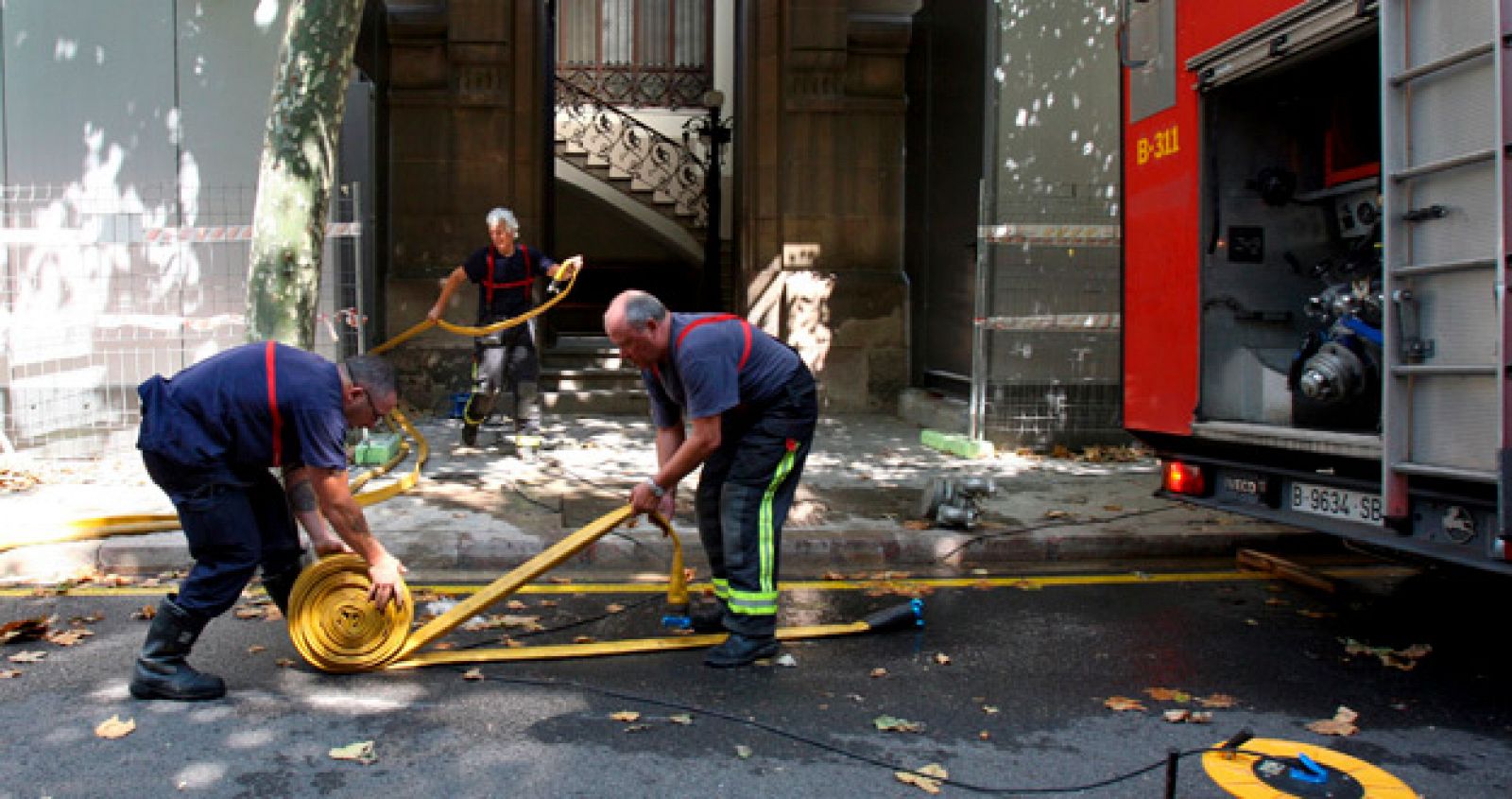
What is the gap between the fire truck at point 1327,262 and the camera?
4.16 meters

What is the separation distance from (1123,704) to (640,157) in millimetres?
16153

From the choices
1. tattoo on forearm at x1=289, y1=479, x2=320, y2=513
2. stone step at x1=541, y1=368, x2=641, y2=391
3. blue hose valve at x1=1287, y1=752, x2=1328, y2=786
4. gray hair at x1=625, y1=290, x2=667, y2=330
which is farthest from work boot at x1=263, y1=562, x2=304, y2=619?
stone step at x1=541, y1=368, x2=641, y2=391

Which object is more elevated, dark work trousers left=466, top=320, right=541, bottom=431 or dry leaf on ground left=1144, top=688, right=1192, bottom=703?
dark work trousers left=466, top=320, right=541, bottom=431

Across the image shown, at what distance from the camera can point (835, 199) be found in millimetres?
12961

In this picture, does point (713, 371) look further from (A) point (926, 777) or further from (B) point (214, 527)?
(B) point (214, 527)

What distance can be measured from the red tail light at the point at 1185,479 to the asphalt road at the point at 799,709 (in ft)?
2.03

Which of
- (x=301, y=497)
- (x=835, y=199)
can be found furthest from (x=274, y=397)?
(x=835, y=199)

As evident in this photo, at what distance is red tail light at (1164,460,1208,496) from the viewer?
5.93 metres

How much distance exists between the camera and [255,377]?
4090 millimetres

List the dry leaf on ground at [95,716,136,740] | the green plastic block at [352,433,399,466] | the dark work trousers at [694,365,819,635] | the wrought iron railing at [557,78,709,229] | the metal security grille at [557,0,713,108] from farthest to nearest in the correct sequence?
the metal security grille at [557,0,713,108]
the wrought iron railing at [557,78,709,229]
the green plastic block at [352,433,399,466]
the dark work trousers at [694,365,819,635]
the dry leaf on ground at [95,716,136,740]

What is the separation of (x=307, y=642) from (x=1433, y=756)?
390 centimetres

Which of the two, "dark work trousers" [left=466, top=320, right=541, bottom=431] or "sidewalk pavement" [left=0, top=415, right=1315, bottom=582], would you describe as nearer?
"sidewalk pavement" [left=0, top=415, right=1315, bottom=582]

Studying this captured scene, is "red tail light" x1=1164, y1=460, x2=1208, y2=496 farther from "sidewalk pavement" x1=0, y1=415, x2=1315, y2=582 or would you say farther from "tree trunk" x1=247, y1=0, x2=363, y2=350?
"tree trunk" x1=247, y1=0, x2=363, y2=350

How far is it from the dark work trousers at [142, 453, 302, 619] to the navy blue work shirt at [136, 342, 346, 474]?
0.05 m
